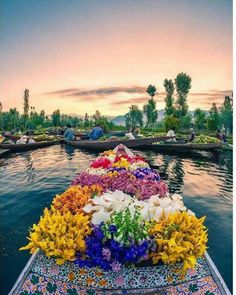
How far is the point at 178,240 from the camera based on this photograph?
2.13 metres

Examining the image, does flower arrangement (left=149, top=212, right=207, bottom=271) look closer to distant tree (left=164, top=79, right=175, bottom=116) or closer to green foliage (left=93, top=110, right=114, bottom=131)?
distant tree (left=164, top=79, right=175, bottom=116)

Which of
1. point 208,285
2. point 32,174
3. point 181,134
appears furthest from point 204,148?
point 208,285

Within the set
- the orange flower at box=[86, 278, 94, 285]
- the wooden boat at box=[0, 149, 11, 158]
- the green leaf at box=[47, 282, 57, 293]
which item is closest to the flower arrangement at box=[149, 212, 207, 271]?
the orange flower at box=[86, 278, 94, 285]

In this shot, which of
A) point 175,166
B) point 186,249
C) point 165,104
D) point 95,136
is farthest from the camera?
point 95,136

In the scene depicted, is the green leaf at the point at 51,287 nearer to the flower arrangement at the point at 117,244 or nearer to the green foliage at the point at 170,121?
the flower arrangement at the point at 117,244

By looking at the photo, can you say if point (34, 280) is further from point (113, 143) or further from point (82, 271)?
point (113, 143)

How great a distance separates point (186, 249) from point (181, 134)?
10.2 metres

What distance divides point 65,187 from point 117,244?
538cm

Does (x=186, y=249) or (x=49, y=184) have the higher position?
(x=186, y=249)

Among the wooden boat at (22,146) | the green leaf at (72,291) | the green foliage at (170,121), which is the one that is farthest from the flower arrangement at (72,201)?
the wooden boat at (22,146)

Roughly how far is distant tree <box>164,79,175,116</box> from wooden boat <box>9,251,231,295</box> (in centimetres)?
297

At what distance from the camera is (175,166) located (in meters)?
10.3

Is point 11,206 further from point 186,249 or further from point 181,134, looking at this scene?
point 181,134

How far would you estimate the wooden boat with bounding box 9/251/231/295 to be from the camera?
2.13 meters
